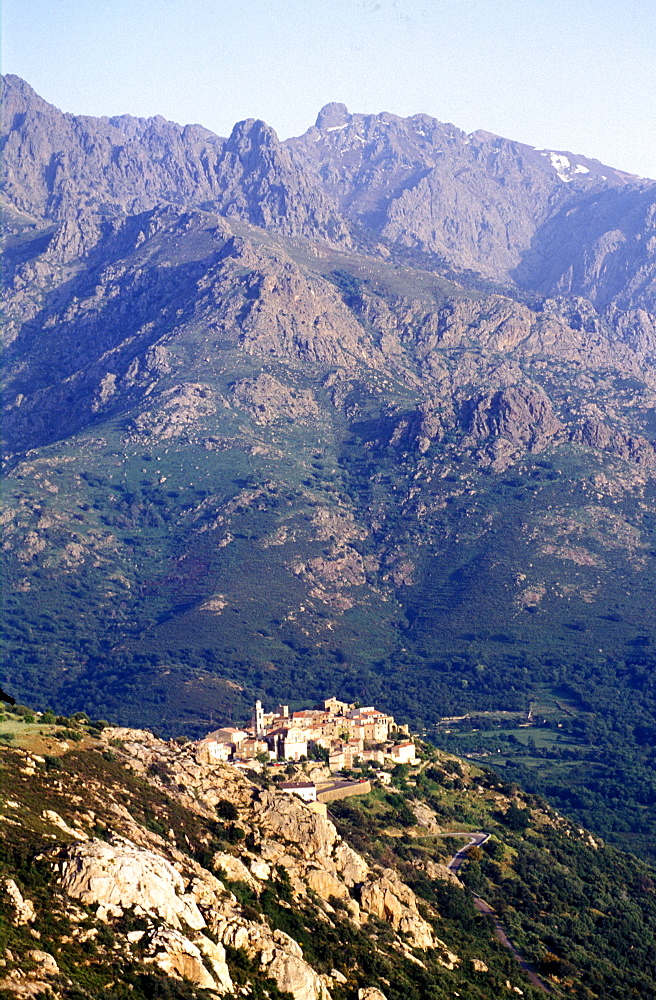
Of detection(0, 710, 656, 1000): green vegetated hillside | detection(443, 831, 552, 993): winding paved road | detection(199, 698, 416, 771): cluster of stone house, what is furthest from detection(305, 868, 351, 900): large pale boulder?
detection(199, 698, 416, 771): cluster of stone house

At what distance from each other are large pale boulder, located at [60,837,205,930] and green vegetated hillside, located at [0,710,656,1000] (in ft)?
0.25

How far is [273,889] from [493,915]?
27409 millimetres

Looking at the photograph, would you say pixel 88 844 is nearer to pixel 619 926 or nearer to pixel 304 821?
pixel 304 821

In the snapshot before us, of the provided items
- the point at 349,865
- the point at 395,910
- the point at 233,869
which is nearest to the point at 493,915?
the point at 349,865

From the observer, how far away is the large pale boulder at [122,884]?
5756 centimetres

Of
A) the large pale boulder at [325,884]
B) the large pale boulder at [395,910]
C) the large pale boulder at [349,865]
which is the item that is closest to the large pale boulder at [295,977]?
the large pale boulder at [325,884]

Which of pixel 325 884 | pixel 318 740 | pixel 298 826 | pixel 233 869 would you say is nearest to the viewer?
pixel 233 869

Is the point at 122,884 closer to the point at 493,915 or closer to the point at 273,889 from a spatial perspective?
the point at 273,889

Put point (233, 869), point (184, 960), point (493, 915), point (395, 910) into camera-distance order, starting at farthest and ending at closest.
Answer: point (493, 915) < point (395, 910) < point (233, 869) < point (184, 960)

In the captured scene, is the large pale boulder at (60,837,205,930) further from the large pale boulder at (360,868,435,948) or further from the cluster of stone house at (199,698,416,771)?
the cluster of stone house at (199,698,416,771)

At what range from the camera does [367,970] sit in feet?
229

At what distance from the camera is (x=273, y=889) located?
73625mm

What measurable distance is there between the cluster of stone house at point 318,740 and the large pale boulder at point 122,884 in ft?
171

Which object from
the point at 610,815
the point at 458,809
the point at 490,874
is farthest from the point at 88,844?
the point at 610,815
